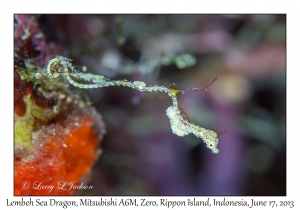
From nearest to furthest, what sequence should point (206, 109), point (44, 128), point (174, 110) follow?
point (174, 110)
point (44, 128)
point (206, 109)

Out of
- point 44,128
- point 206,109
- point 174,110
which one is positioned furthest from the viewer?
point 206,109

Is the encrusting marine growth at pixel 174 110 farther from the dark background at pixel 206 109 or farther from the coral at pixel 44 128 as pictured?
the dark background at pixel 206 109

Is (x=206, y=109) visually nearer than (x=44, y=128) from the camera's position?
No

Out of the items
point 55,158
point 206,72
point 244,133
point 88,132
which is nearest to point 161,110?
point 206,72

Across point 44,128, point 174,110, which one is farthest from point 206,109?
point 44,128

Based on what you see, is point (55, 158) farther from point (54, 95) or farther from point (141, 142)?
point (141, 142)

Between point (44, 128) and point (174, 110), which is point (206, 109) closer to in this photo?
point (174, 110)

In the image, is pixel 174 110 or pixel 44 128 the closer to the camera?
pixel 174 110

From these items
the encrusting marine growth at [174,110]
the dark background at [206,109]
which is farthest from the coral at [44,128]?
the dark background at [206,109]

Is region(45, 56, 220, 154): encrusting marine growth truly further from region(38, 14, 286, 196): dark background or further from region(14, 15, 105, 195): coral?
region(38, 14, 286, 196): dark background
